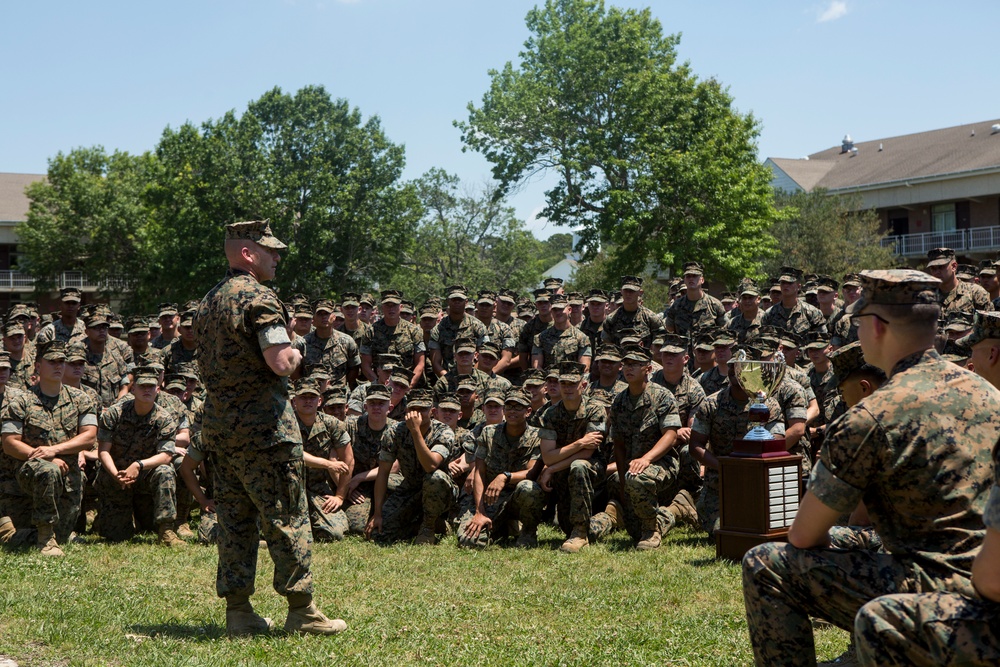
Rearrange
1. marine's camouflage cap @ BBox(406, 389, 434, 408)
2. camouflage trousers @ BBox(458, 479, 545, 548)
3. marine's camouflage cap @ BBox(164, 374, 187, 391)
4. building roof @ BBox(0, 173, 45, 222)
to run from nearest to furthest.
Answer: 1. camouflage trousers @ BBox(458, 479, 545, 548)
2. marine's camouflage cap @ BBox(406, 389, 434, 408)
3. marine's camouflage cap @ BBox(164, 374, 187, 391)
4. building roof @ BBox(0, 173, 45, 222)

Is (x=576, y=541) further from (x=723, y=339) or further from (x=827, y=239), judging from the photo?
(x=827, y=239)

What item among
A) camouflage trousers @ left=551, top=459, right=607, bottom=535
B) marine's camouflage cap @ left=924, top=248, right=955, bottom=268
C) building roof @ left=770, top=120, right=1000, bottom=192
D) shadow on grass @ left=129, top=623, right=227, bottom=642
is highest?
building roof @ left=770, top=120, right=1000, bottom=192

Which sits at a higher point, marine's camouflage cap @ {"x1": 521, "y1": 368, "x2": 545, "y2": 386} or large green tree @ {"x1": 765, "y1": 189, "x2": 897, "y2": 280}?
→ large green tree @ {"x1": 765, "y1": 189, "x2": 897, "y2": 280}

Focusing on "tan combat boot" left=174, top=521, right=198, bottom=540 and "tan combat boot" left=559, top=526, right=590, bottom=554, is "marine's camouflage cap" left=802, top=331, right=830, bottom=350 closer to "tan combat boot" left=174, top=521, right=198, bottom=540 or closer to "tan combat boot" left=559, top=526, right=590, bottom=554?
"tan combat boot" left=559, top=526, right=590, bottom=554

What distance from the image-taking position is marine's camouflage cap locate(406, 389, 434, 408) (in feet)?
33.3

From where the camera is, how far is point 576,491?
9398mm

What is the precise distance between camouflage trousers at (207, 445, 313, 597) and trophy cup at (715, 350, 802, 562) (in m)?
3.40

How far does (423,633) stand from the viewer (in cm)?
629

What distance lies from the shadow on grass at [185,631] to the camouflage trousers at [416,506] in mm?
A: 3721

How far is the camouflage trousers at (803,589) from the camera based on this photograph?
147 inches

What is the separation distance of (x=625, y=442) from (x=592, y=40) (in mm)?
30834

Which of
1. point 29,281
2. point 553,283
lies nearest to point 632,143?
point 553,283

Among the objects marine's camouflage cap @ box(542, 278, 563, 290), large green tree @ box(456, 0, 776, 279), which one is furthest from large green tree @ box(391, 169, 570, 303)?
marine's camouflage cap @ box(542, 278, 563, 290)

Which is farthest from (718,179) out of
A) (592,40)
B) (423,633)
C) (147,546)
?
(423,633)
